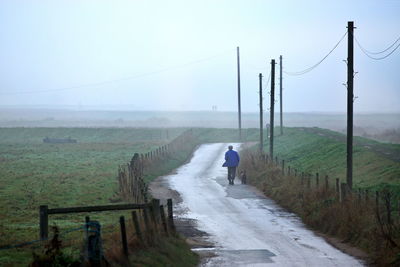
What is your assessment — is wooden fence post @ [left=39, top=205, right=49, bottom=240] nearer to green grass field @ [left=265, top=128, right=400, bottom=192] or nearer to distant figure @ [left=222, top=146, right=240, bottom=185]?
green grass field @ [left=265, top=128, right=400, bottom=192]

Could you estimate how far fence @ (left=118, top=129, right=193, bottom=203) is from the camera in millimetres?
26634

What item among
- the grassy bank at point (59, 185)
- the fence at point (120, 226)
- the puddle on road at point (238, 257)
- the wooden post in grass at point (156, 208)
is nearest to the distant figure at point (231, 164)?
the grassy bank at point (59, 185)

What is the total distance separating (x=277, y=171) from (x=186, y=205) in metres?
8.07

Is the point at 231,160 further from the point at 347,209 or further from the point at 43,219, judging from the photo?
the point at 43,219

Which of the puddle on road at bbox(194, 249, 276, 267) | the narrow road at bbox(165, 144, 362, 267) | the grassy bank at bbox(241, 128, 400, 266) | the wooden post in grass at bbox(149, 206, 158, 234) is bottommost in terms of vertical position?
the narrow road at bbox(165, 144, 362, 267)

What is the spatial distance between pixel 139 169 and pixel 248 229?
15356 millimetres

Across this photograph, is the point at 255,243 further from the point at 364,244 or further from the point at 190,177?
the point at 190,177

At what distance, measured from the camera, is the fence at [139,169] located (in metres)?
26.6

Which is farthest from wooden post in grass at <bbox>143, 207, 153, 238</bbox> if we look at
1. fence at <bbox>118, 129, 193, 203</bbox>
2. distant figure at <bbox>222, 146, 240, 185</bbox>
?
distant figure at <bbox>222, 146, 240, 185</bbox>

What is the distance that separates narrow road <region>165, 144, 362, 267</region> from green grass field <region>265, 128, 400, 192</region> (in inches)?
159

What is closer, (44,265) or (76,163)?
(44,265)

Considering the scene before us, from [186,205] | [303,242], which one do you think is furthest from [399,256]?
[186,205]

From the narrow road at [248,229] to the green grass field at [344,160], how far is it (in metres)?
4.04

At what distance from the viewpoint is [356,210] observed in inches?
842
